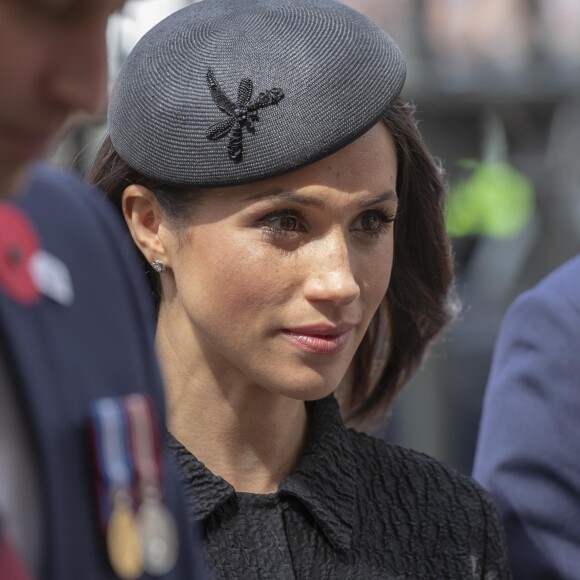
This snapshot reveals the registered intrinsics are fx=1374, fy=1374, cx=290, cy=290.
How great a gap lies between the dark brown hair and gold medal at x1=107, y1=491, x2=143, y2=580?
3.89 feet

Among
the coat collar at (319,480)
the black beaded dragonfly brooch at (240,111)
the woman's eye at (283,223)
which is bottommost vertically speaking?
the coat collar at (319,480)

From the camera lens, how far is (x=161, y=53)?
235 cm

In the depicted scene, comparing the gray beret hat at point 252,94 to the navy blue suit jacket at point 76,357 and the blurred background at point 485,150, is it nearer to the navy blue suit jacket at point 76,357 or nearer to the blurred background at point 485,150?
the navy blue suit jacket at point 76,357

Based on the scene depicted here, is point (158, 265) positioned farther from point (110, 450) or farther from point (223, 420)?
point (110, 450)

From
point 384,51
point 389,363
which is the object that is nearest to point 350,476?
point 389,363

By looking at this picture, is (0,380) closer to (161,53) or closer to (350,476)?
(161,53)

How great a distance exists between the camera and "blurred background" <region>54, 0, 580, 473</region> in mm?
6656

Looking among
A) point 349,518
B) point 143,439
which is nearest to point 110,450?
point 143,439

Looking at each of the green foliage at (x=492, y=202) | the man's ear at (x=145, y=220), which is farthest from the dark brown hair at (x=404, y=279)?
the green foliage at (x=492, y=202)

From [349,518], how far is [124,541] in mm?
1197

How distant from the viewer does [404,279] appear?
284cm

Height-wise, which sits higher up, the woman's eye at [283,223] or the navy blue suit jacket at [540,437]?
the woman's eye at [283,223]

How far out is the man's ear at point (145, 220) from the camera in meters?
2.40

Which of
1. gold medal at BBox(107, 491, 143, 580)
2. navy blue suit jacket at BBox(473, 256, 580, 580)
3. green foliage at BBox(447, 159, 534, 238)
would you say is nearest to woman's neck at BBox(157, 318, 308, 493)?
navy blue suit jacket at BBox(473, 256, 580, 580)
